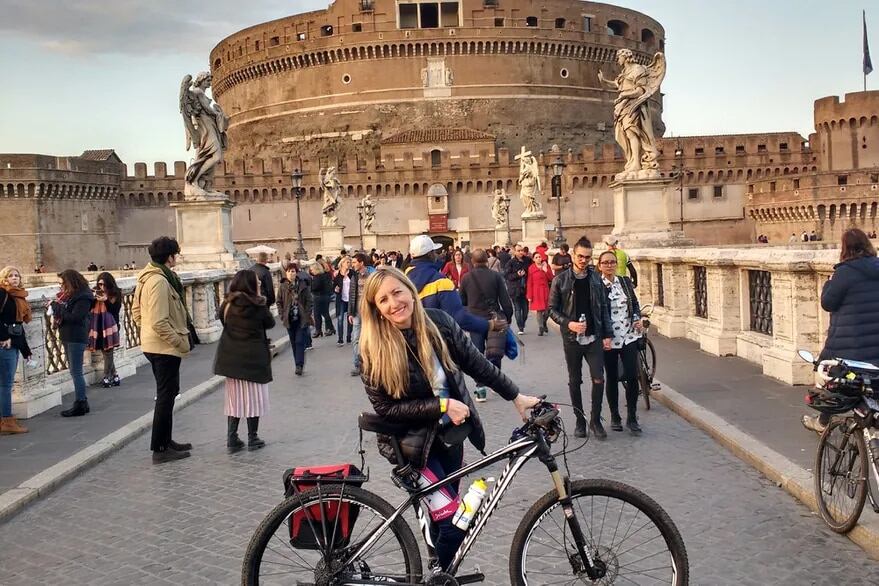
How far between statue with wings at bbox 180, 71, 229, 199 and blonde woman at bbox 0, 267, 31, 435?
21.4 ft

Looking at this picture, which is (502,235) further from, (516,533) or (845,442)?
(516,533)

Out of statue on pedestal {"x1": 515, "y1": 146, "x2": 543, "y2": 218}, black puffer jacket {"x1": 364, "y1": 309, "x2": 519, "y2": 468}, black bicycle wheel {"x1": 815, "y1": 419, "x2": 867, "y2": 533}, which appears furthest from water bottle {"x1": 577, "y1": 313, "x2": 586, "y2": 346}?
statue on pedestal {"x1": 515, "y1": 146, "x2": 543, "y2": 218}

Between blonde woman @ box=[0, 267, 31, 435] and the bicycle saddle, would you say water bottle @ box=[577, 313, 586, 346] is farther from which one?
blonde woman @ box=[0, 267, 31, 435]

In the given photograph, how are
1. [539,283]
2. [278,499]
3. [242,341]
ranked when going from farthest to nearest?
[539,283] < [242,341] < [278,499]

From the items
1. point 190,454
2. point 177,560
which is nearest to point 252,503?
point 177,560

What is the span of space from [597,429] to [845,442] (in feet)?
8.22

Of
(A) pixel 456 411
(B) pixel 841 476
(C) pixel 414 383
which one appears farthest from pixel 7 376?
(B) pixel 841 476

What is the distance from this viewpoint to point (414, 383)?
328cm

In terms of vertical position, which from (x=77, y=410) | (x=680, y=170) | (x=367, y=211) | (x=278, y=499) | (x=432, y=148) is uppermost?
(x=432, y=148)

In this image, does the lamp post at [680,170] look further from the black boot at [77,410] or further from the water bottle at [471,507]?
the water bottle at [471,507]

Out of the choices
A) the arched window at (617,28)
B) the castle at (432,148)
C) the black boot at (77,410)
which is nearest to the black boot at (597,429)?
the black boot at (77,410)

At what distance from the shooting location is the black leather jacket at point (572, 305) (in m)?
6.54

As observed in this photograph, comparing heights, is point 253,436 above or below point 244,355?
below

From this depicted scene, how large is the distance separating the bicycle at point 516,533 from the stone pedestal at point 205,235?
11492mm
